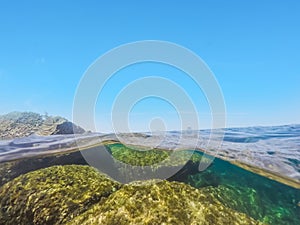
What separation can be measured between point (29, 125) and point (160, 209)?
2252 cm

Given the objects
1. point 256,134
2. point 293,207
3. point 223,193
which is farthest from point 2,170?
point 256,134

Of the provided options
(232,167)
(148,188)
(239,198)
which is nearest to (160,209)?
(148,188)

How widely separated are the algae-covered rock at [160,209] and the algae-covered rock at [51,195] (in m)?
0.40

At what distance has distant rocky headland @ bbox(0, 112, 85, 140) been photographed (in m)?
18.8

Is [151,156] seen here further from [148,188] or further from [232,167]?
[148,188]

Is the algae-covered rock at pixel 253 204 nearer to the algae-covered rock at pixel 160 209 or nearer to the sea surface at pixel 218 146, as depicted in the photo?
the algae-covered rock at pixel 160 209

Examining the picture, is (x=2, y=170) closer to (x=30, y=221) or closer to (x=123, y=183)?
(x=30, y=221)

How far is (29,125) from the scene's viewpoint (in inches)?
1011

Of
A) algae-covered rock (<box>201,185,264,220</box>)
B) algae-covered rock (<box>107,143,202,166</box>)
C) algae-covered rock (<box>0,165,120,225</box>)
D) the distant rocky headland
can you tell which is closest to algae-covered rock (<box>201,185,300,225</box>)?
algae-covered rock (<box>201,185,264,220</box>)

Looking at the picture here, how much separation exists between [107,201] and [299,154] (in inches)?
318

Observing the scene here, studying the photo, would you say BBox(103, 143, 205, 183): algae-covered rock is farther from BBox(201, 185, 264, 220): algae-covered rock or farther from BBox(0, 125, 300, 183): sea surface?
BBox(201, 185, 264, 220): algae-covered rock

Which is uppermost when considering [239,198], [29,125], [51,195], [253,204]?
[29,125]

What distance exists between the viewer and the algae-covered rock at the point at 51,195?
21.0ft

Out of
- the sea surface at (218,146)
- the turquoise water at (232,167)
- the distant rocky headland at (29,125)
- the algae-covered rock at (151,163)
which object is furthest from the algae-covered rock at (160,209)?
the distant rocky headland at (29,125)
